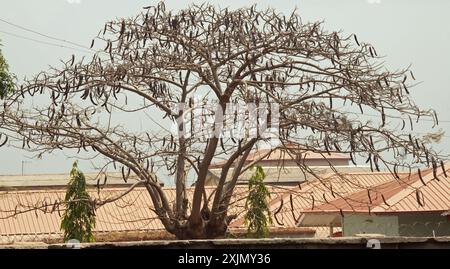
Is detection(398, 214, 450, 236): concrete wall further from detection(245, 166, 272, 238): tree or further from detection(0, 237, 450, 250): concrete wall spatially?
detection(0, 237, 450, 250): concrete wall

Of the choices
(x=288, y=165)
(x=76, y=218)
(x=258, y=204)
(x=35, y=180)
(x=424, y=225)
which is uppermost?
(x=288, y=165)

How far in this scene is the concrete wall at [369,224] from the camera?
1619 centimetres

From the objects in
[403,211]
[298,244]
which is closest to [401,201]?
[403,211]

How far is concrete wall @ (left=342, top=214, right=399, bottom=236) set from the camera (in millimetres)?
16188

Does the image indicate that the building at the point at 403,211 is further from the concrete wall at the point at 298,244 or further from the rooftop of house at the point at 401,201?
the concrete wall at the point at 298,244

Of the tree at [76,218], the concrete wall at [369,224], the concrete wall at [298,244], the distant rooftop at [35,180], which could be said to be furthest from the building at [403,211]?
the distant rooftop at [35,180]

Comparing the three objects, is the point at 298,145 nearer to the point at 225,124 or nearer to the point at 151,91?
the point at 225,124

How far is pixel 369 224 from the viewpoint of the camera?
17.6m

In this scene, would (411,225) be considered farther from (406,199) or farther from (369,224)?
(369,224)

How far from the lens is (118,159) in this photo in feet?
39.3

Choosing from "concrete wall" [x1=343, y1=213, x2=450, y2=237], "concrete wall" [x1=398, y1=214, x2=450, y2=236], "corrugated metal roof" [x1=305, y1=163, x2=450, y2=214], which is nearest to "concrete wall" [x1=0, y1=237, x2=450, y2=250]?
"corrugated metal roof" [x1=305, y1=163, x2=450, y2=214]

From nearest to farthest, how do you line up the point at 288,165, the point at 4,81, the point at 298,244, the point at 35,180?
1. the point at 298,244
2. the point at 4,81
3. the point at 288,165
4. the point at 35,180

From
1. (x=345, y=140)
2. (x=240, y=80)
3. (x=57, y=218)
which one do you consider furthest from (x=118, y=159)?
(x=57, y=218)

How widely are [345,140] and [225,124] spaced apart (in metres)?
1.87
